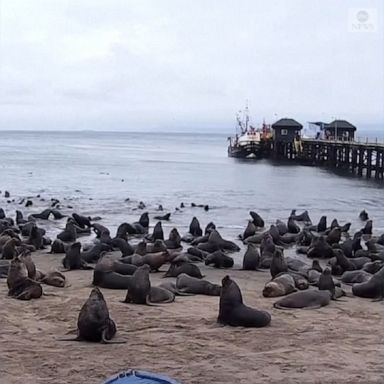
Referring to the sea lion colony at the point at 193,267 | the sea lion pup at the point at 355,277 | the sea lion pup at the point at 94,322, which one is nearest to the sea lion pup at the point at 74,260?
the sea lion colony at the point at 193,267

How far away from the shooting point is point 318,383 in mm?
7496

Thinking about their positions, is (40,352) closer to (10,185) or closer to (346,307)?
(346,307)

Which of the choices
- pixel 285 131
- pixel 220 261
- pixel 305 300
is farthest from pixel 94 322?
pixel 285 131

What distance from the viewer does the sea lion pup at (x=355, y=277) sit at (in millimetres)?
14047

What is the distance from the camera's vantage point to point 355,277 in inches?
560

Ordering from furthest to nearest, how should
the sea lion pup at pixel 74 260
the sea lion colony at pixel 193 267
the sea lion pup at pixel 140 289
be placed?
the sea lion pup at pixel 74 260
the sea lion pup at pixel 140 289
the sea lion colony at pixel 193 267

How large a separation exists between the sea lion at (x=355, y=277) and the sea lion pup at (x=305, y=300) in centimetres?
237

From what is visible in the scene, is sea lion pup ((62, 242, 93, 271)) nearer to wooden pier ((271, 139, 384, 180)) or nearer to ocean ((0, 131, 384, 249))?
ocean ((0, 131, 384, 249))

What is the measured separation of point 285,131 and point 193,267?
6008 centimetres

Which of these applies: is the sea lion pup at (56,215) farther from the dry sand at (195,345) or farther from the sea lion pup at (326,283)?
the sea lion pup at (326,283)

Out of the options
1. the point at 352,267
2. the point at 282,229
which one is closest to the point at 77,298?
the point at 352,267

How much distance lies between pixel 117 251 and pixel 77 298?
5859 mm

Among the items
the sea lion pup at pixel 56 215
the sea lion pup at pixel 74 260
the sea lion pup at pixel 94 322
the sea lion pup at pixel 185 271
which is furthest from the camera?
the sea lion pup at pixel 56 215

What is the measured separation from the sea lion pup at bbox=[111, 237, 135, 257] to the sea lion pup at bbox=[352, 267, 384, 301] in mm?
5709
